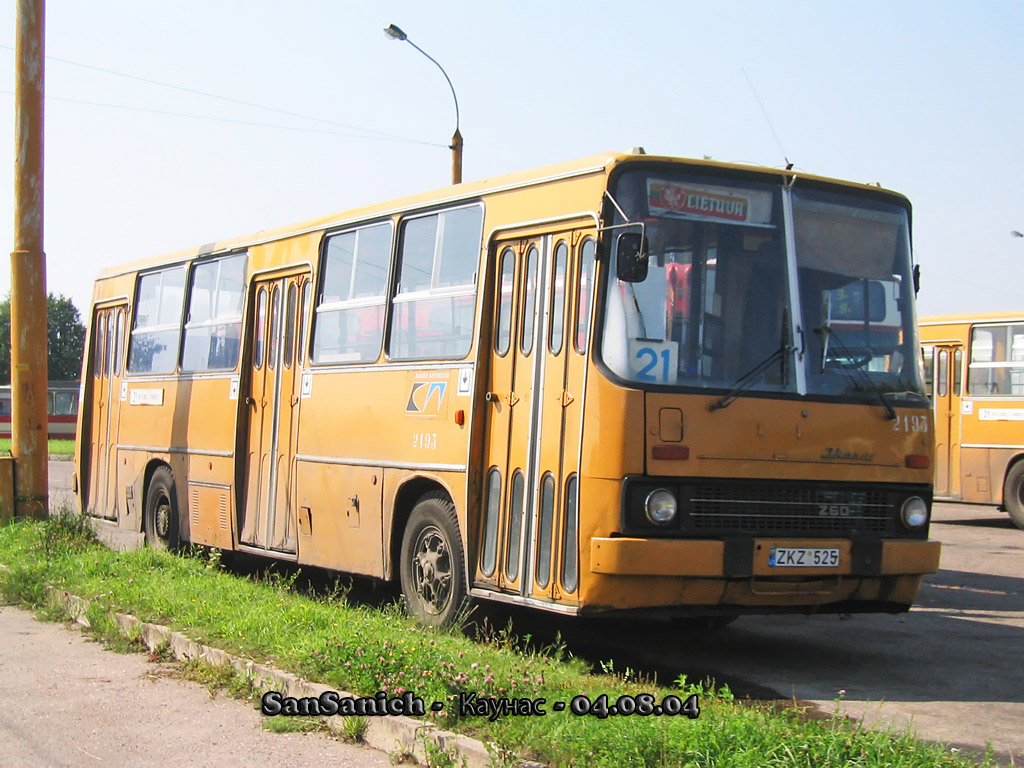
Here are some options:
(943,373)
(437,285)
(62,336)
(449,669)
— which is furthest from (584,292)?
(62,336)

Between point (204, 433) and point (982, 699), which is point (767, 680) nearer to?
point (982, 699)

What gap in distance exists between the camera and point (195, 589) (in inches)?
394

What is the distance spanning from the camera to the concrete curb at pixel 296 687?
5.62m

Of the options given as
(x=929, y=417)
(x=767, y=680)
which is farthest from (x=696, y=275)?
(x=767, y=680)

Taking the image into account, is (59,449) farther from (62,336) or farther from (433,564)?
(62,336)

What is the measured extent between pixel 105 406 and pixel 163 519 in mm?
2357

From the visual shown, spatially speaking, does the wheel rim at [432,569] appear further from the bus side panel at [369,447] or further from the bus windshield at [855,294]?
the bus windshield at [855,294]

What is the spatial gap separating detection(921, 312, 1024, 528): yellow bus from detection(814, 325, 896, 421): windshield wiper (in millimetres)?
11476

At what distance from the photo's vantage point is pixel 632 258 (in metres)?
7.32

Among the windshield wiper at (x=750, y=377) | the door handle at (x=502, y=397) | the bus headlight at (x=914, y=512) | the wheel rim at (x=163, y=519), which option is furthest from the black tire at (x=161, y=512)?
the bus headlight at (x=914, y=512)

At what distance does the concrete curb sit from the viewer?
5.62 metres

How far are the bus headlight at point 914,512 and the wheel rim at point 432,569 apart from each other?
3.06 metres

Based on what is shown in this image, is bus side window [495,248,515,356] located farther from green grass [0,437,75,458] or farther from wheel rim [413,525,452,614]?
green grass [0,437,75,458]

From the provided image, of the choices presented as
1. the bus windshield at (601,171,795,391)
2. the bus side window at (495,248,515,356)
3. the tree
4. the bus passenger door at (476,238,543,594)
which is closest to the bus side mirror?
the bus windshield at (601,171,795,391)
